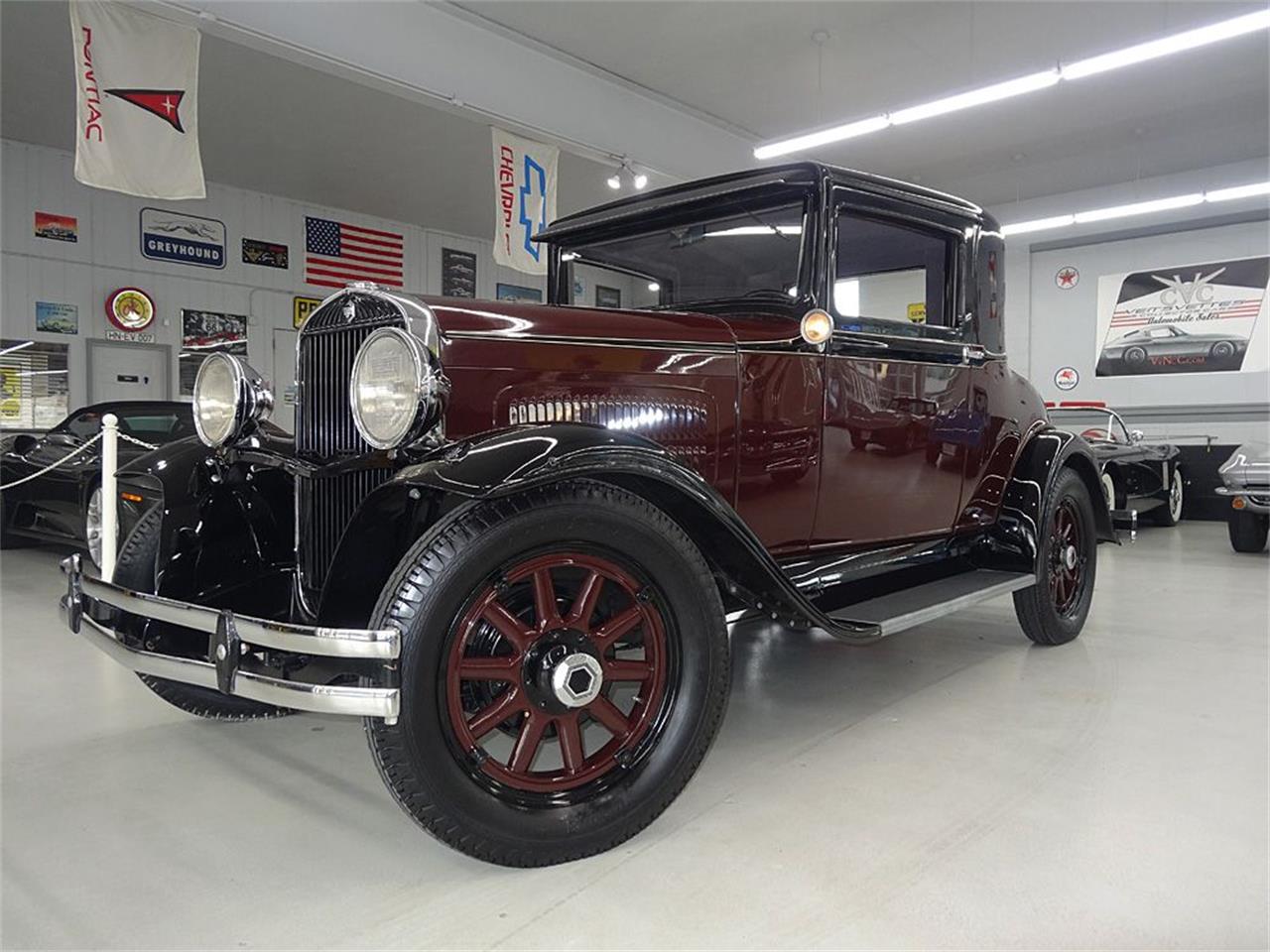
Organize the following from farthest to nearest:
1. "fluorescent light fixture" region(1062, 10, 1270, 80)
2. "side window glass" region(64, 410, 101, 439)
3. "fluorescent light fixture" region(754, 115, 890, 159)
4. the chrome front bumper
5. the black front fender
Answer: "fluorescent light fixture" region(754, 115, 890, 159)
"side window glass" region(64, 410, 101, 439)
"fluorescent light fixture" region(1062, 10, 1270, 80)
the black front fender
the chrome front bumper

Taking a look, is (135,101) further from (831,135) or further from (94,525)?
(831,135)

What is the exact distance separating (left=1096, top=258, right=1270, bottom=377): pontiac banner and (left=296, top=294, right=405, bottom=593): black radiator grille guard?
477 inches

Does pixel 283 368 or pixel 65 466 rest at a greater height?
pixel 283 368

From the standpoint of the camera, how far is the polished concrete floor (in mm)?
1560

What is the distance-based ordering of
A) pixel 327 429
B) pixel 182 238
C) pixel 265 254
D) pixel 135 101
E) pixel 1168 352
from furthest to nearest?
pixel 1168 352 → pixel 265 254 → pixel 182 238 → pixel 135 101 → pixel 327 429

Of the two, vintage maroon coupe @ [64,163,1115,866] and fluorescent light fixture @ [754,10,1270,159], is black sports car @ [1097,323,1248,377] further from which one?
vintage maroon coupe @ [64,163,1115,866]

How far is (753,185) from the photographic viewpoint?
262 centimetres

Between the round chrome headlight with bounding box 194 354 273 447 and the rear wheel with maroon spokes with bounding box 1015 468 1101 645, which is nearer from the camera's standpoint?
the round chrome headlight with bounding box 194 354 273 447

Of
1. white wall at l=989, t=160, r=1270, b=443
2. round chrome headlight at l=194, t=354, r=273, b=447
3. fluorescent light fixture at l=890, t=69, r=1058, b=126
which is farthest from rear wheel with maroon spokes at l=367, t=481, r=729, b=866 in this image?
white wall at l=989, t=160, r=1270, b=443

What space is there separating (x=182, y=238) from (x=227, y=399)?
30.0ft

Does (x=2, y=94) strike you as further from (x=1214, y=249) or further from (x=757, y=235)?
(x=1214, y=249)

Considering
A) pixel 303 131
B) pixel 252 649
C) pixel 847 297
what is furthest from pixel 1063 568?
pixel 303 131

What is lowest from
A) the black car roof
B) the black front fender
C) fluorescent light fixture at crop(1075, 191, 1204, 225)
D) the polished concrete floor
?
the polished concrete floor

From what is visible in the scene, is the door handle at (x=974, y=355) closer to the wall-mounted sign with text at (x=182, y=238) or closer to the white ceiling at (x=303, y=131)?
the white ceiling at (x=303, y=131)
